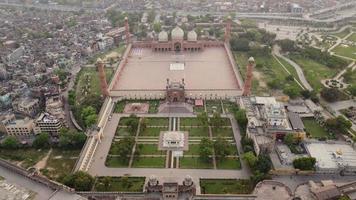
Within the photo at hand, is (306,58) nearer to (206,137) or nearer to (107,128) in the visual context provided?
(206,137)

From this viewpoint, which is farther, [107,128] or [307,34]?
[307,34]

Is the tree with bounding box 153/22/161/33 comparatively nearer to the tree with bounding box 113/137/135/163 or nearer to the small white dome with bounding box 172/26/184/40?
the small white dome with bounding box 172/26/184/40

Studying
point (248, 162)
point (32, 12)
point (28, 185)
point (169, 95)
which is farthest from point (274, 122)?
point (32, 12)

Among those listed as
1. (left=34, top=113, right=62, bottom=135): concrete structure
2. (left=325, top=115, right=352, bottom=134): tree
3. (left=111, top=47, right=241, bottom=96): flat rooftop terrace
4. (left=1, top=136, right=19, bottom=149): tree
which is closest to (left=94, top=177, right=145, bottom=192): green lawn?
(left=34, top=113, right=62, bottom=135): concrete structure

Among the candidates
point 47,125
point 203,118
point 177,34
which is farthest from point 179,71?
point 47,125

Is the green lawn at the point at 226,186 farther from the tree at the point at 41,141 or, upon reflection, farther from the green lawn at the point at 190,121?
the tree at the point at 41,141

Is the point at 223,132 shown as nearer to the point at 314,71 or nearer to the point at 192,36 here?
the point at 314,71

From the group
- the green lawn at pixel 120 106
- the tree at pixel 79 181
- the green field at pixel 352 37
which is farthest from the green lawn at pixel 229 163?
the green field at pixel 352 37
